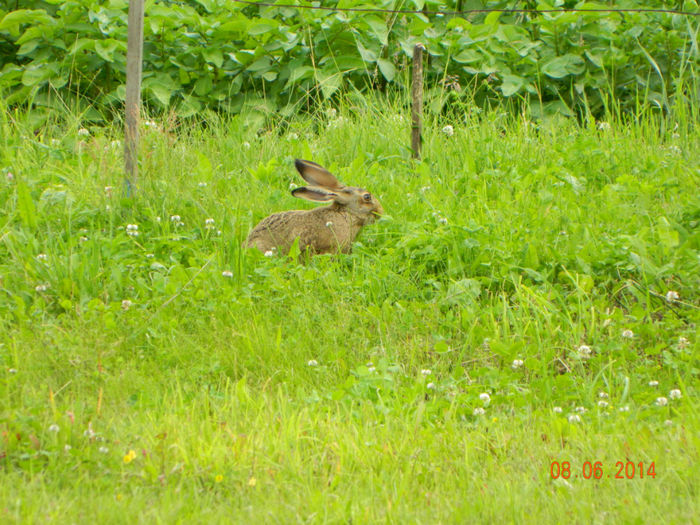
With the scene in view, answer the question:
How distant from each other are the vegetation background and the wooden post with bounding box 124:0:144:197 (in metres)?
0.11

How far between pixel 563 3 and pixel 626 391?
5.70 m

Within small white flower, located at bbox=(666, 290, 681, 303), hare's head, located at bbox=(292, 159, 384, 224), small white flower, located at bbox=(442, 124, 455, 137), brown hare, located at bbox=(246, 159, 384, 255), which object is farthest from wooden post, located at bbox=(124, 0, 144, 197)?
small white flower, located at bbox=(666, 290, 681, 303)

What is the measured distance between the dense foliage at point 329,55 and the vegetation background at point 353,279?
4 cm

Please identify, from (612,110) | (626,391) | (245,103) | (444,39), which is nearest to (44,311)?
(626,391)

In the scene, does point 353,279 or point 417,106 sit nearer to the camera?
point 353,279

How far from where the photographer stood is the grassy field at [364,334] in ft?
10.2

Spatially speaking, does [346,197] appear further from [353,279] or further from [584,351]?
[584,351]

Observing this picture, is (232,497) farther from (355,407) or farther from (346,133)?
(346,133)

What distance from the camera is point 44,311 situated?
4.50m

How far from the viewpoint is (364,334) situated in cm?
451

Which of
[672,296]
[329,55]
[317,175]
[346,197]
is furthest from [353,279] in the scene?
[329,55]

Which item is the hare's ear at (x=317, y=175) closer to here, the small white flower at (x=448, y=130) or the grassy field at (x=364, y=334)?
the grassy field at (x=364, y=334)

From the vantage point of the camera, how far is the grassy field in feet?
10.2

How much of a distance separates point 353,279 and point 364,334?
2.12 ft
